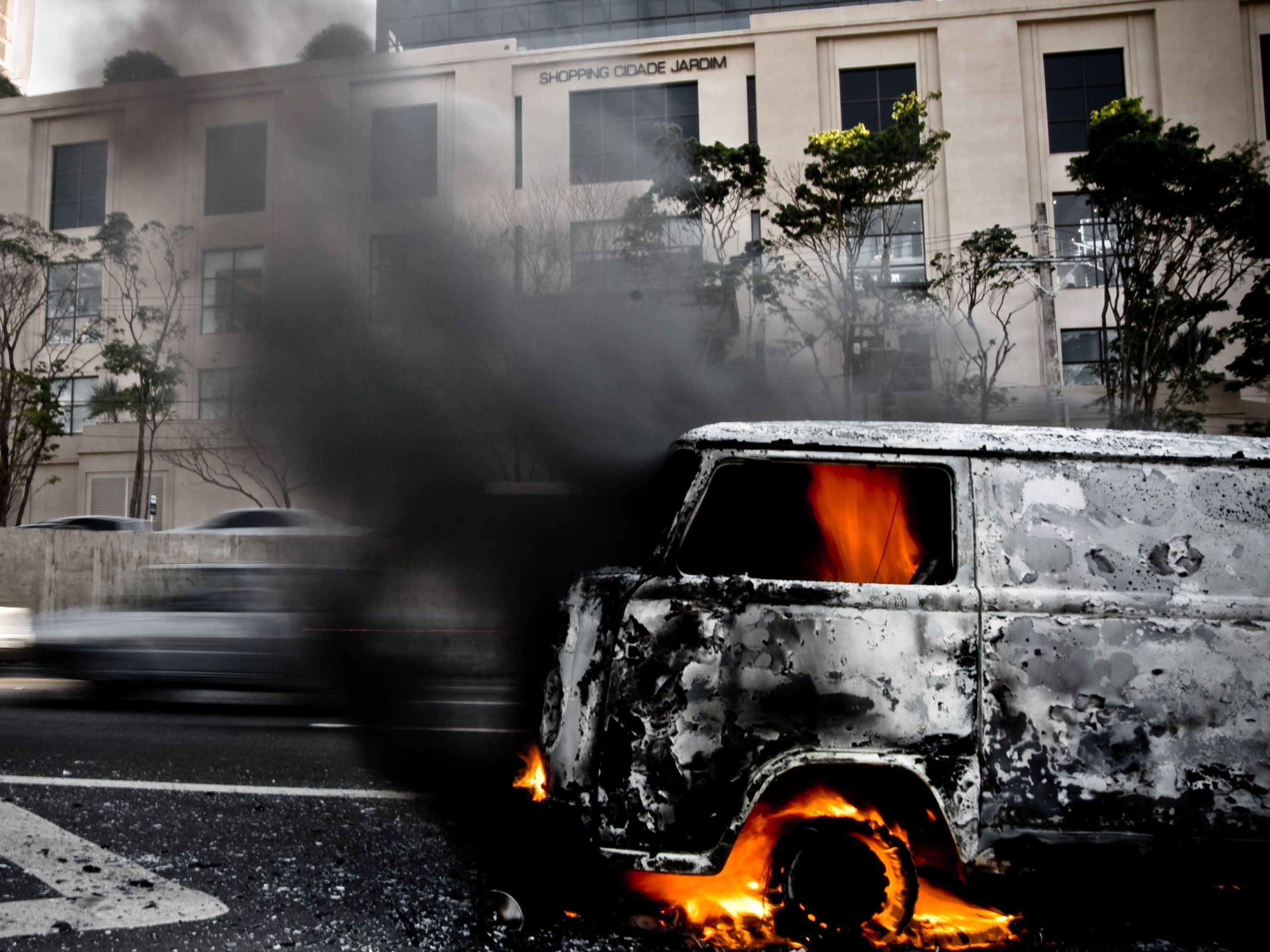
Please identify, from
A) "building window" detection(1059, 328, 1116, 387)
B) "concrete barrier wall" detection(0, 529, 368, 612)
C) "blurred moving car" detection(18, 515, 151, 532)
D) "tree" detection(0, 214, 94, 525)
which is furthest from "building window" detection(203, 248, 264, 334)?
"building window" detection(1059, 328, 1116, 387)

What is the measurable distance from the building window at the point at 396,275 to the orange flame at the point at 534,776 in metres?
4.79

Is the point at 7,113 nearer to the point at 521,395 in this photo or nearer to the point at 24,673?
the point at 521,395

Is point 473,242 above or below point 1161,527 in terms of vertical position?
above

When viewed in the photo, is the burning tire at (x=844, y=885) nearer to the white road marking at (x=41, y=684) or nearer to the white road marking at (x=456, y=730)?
the white road marking at (x=456, y=730)

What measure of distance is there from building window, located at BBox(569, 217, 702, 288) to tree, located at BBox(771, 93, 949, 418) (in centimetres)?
520

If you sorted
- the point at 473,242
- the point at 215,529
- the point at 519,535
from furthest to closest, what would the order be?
the point at 215,529
the point at 473,242
the point at 519,535

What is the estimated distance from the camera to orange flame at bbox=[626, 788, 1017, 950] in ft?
8.75

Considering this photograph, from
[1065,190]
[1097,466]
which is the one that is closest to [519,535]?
[1097,466]

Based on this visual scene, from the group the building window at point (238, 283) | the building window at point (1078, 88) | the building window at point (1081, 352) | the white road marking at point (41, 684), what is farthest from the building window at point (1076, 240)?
Result: the white road marking at point (41, 684)

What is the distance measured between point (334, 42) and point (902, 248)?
21764 millimetres

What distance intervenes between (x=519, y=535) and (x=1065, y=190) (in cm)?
2583

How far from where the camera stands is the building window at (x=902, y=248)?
2127 cm

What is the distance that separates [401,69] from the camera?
22.8 feet

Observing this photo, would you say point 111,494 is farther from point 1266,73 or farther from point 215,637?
point 1266,73
